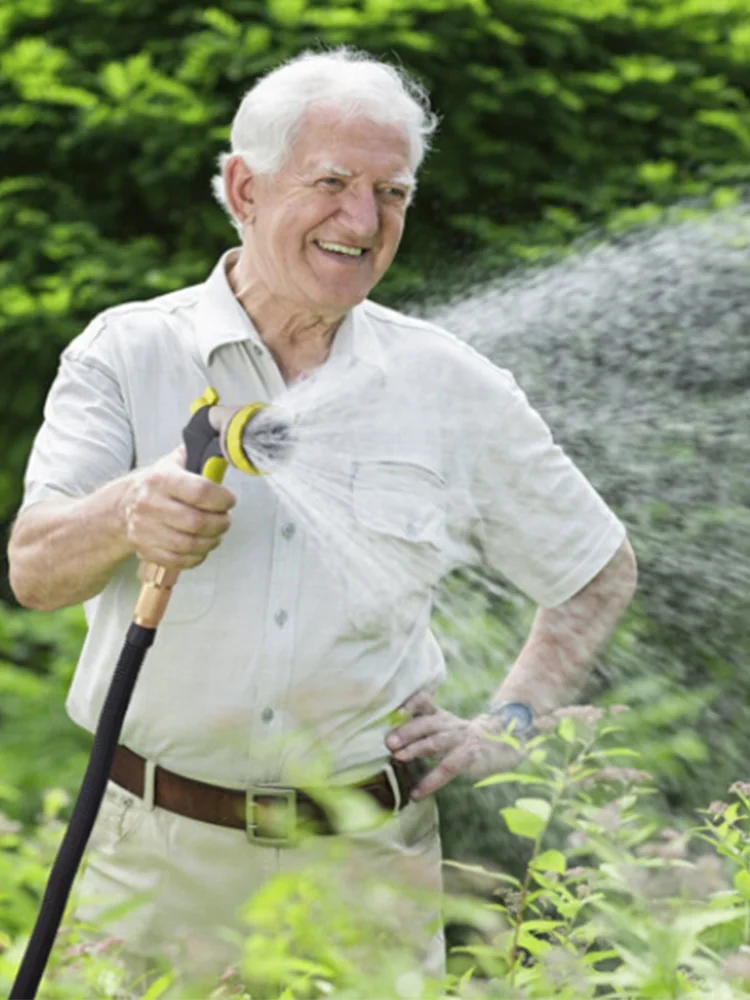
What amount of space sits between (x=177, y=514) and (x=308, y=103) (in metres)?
0.94

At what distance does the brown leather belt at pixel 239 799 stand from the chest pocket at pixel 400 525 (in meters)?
0.29

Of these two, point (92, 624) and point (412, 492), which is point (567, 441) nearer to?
point (412, 492)

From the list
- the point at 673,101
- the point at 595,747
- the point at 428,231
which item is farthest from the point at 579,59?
the point at 595,747

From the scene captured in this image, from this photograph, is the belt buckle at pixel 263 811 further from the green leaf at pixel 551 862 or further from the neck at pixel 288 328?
the green leaf at pixel 551 862

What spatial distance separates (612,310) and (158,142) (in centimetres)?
154

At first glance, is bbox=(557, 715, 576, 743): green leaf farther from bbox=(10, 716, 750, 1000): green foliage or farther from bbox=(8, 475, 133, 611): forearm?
bbox=(8, 475, 133, 611): forearm

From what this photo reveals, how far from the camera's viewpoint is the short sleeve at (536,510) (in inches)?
111

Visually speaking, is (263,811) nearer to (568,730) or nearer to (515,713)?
(515,713)

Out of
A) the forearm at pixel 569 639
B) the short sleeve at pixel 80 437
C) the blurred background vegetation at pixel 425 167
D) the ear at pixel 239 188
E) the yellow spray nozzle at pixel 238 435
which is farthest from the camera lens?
the blurred background vegetation at pixel 425 167

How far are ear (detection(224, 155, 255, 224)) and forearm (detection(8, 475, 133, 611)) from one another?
2.19ft

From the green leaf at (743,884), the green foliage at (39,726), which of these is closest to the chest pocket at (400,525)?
the green leaf at (743,884)

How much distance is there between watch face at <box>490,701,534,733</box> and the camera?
2.87 metres

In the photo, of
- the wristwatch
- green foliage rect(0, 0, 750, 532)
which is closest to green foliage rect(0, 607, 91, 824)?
green foliage rect(0, 0, 750, 532)

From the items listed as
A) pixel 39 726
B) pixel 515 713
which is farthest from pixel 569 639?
pixel 39 726
